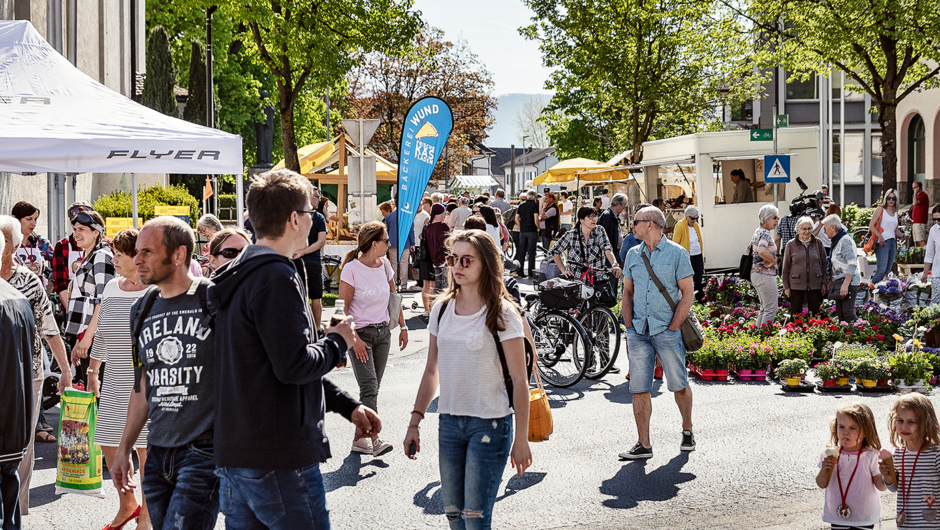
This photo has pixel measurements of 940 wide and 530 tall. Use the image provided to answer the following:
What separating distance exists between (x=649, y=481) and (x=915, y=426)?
2.30 meters

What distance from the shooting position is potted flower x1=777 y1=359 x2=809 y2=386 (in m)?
9.62

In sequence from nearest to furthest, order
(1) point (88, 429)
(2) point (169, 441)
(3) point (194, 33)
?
(2) point (169, 441)
(1) point (88, 429)
(3) point (194, 33)

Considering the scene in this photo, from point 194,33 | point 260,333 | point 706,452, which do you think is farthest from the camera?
point 194,33

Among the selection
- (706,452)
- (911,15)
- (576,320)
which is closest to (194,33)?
(911,15)

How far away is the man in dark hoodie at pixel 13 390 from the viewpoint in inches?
157

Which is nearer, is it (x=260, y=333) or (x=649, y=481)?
(x=260, y=333)

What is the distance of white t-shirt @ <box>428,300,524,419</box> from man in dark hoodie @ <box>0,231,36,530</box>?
72.2 inches

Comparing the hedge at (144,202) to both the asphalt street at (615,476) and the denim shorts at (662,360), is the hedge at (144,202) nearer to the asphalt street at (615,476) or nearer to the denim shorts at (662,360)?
the asphalt street at (615,476)

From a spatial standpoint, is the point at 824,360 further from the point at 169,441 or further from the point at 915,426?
the point at 169,441

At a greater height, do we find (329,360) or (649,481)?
(329,360)

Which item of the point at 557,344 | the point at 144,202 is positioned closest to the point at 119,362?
the point at 557,344

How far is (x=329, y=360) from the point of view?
317 centimetres

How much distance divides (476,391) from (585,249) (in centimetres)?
732

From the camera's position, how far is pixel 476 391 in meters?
4.20
